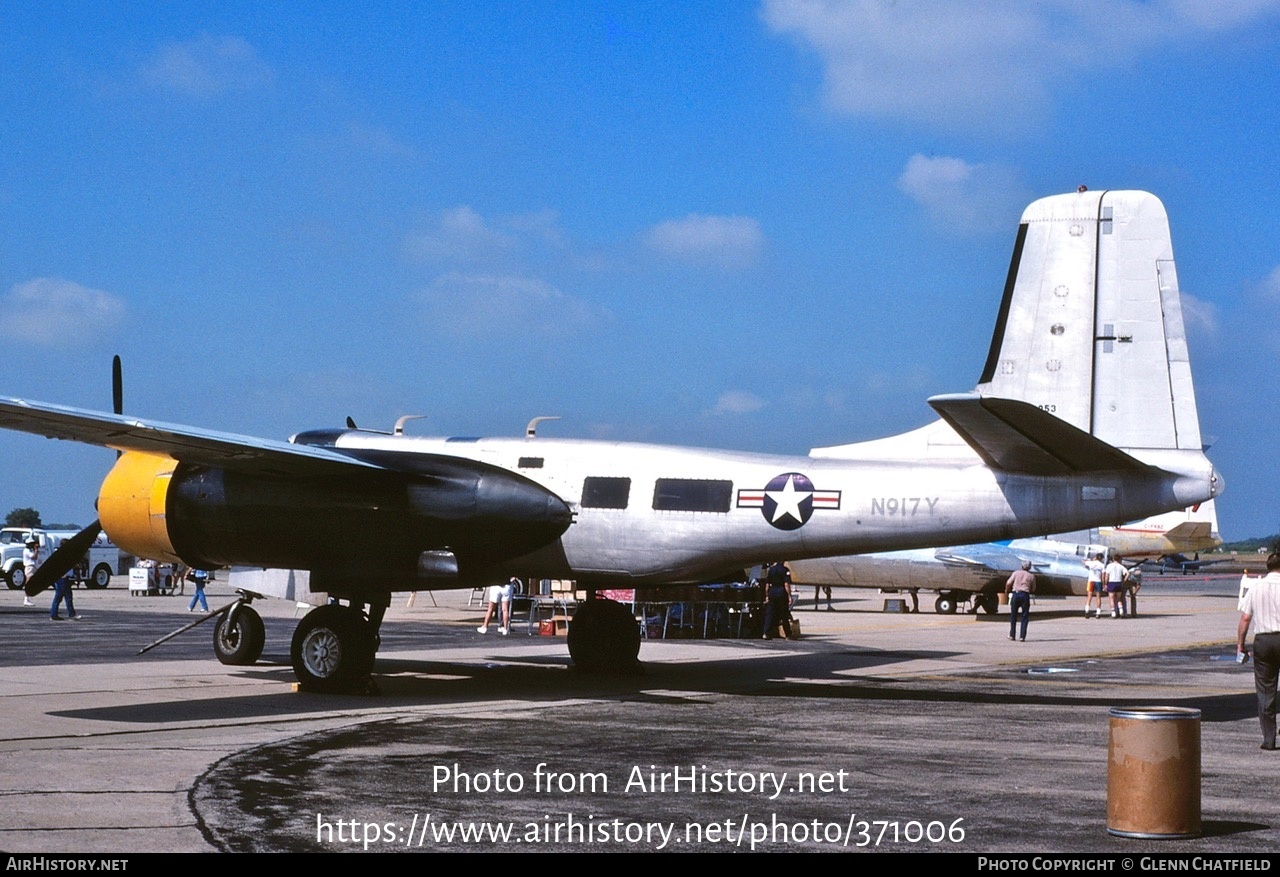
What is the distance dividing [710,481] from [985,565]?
30.6m

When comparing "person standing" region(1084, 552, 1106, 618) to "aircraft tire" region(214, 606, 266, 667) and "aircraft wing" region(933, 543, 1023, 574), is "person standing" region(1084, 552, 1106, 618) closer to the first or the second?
"aircraft wing" region(933, 543, 1023, 574)

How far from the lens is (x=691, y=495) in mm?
→ 20219

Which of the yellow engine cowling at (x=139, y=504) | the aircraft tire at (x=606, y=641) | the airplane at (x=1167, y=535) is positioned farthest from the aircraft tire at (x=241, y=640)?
the airplane at (x=1167, y=535)

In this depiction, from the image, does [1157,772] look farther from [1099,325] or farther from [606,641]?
[606,641]

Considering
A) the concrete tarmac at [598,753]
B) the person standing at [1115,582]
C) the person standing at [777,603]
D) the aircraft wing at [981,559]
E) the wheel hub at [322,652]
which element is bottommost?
the concrete tarmac at [598,753]

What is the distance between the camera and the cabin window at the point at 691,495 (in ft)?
65.7

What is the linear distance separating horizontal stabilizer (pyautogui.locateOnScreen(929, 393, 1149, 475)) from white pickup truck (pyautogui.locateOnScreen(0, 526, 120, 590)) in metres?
46.2

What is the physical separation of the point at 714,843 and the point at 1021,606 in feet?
88.1

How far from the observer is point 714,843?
394 inches

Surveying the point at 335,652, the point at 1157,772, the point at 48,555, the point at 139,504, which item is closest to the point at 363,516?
the point at 335,652

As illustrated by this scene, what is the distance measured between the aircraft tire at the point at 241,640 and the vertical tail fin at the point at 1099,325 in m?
12.8

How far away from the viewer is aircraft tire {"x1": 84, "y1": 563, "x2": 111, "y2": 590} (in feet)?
201

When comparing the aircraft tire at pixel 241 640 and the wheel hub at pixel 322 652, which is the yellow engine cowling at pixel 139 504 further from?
the wheel hub at pixel 322 652

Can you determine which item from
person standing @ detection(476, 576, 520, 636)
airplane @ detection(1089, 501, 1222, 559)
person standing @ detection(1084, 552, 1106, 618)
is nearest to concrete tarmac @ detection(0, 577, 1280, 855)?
person standing @ detection(476, 576, 520, 636)
